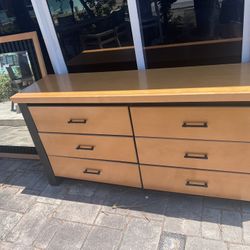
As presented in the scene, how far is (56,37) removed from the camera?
2182mm

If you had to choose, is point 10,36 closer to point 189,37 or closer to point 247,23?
point 189,37

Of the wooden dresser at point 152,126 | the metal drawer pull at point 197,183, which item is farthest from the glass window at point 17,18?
the metal drawer pull at point 197,183

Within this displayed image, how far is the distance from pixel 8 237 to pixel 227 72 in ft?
5.66

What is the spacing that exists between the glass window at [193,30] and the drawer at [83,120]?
2.05ft

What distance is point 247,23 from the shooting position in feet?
5.49

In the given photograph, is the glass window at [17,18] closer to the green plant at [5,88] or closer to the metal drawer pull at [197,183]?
the green plant at [5,88]

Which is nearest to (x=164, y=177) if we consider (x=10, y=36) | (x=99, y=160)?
(x=99, y=160)

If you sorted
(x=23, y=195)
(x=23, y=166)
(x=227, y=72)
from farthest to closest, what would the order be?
(x=23, y=166)
(x=23, y=195)
(x=227, y=72)

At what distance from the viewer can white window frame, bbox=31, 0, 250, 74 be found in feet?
5.66

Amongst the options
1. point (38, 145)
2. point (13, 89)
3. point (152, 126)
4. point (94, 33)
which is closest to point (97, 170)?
point (38, 145)

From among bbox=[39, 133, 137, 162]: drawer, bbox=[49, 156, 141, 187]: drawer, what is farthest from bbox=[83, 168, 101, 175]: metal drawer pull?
bbox=[39, 133, 137, 162]: drawer

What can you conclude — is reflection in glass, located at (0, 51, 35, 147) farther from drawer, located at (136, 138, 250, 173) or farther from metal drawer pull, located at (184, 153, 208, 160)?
metal drawer pull, located at (184, 153, 208, 160)

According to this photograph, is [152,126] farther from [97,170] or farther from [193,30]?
[193,30]

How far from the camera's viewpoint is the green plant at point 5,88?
2.39m
